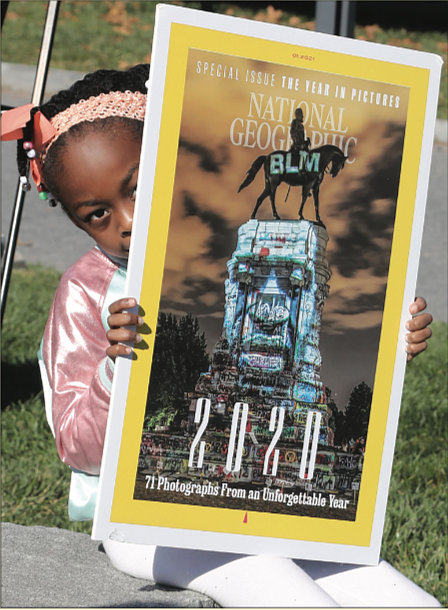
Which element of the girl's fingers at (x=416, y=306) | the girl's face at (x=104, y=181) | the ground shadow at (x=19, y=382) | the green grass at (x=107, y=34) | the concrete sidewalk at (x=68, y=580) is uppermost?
the green grass at (x=107, y=34)

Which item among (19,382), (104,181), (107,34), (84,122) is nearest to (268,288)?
(104,181)

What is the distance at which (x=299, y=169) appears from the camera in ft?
4.02

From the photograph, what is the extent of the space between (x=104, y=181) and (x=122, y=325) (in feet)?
1.02

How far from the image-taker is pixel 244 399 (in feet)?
4.05

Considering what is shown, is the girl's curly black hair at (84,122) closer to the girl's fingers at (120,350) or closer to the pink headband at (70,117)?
the pink headband at (70,117)

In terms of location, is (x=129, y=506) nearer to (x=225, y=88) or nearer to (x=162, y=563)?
(x=162, y=563)

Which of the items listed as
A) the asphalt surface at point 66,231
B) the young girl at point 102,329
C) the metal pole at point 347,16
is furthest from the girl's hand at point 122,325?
the asphalt surface at point 66,231

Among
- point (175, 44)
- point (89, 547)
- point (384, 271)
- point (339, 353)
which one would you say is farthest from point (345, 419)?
point (89, 547)

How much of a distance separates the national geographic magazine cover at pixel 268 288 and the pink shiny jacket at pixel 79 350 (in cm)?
22

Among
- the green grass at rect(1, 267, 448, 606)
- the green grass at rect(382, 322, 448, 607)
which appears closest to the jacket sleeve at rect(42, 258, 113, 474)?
the green grass at rect(1, 267, 448, 606)

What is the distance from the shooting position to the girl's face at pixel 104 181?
4.43 feet

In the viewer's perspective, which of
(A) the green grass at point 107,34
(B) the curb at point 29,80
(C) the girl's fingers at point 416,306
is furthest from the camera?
(A) the green grass at point 107,34

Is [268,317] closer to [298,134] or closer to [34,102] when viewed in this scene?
[298,134]

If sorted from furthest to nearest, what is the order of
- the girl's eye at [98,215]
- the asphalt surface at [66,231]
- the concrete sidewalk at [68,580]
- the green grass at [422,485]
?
the asphalt surface at [66,231] → the green grass at [422,485] → the concrete sidewalk at [68,580] → the girl's eye at [98,215]
